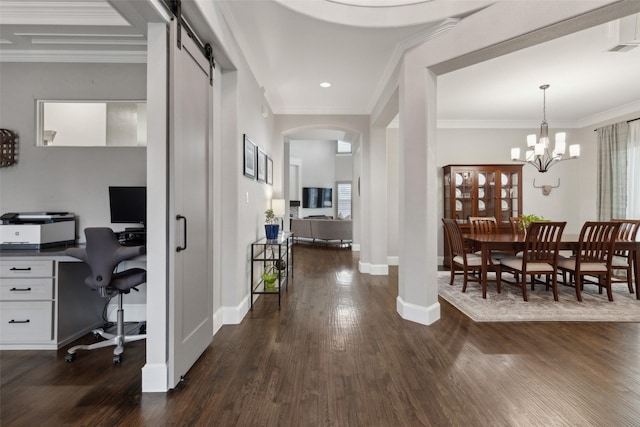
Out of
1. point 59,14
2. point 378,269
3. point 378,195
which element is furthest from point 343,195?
point 59,14

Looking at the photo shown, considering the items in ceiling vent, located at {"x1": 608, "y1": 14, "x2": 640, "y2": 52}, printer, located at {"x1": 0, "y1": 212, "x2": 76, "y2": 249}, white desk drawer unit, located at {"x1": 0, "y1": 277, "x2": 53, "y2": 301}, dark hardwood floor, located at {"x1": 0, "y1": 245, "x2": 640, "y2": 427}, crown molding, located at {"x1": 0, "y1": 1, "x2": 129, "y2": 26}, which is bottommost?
dark hardwood floor, located at {"x1": 0, "y1": 245, "x2": 640, "y2": 427}

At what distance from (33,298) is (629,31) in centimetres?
562

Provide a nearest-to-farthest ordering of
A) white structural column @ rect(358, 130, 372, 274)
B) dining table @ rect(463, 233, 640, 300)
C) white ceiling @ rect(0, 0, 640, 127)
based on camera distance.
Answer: white ceiling @ rect(0, 0, 640, 127)
dining table @ rect(463, 233, 640, 300)
white structural column @ rect(358, 130, 372, 274)

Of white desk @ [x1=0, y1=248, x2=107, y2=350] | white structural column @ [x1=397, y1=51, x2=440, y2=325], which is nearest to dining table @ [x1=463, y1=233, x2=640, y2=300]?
white structural column @ [x1=397, y1=51, x2=440, y2=325]

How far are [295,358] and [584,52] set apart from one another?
447 centimetres

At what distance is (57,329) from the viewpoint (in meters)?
2.44

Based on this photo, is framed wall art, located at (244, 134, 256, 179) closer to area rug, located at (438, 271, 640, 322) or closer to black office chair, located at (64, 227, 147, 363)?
black office chair, located at (64, 227, 147, 363)

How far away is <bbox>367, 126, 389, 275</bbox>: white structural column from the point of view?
207 inches

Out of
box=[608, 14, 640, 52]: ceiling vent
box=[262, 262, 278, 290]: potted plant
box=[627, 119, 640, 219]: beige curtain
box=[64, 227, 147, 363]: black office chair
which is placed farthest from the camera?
box=[627, 119, 640, 219]: beige curtain

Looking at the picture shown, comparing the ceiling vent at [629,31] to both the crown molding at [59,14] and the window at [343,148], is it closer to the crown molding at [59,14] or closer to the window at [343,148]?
the crown molding at [59,14]

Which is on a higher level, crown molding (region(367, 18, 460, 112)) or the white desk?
crown molding (region(367, 18, 460, 112))

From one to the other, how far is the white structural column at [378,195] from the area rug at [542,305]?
126cm

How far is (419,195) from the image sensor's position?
9.95 feet

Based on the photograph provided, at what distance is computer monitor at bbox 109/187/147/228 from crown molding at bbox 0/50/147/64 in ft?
4.12
